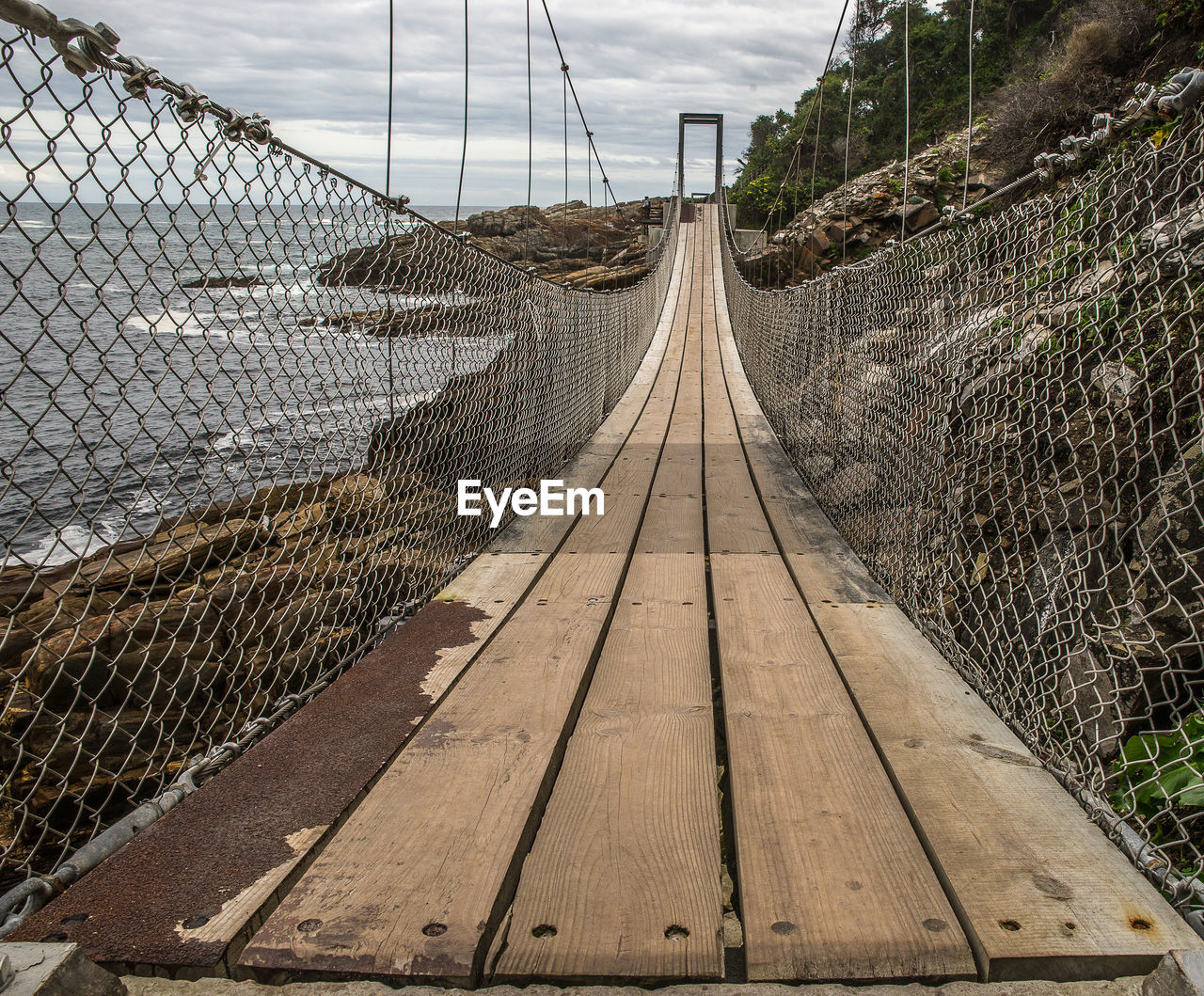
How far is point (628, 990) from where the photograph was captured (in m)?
0.94

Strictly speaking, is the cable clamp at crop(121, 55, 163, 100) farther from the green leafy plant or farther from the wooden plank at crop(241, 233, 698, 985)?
the green leafy plant

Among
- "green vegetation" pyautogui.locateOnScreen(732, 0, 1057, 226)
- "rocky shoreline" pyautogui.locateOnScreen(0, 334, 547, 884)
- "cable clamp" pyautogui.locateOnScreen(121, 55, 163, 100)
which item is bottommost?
"rocky shoreline" pyautogui.locateOnScreen(0, 334, 547, 884)

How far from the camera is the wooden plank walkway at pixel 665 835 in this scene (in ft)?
3.16

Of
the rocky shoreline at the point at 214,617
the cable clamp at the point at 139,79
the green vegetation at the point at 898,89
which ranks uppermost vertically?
the green vegetation at the point at 898,89

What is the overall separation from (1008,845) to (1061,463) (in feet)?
5.88

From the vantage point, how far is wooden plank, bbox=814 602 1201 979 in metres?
0.96

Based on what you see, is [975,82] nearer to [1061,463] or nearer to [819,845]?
[1061,463]

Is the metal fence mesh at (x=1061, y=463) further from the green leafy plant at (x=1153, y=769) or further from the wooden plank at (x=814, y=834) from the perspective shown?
the wooden plank at (x=814, y=834)

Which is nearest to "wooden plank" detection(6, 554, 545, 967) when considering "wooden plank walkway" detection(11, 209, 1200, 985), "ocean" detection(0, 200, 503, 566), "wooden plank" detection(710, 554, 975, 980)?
"wooden plank walkway" detection(11, 209, 1200, 985)

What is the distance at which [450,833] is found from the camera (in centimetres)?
117

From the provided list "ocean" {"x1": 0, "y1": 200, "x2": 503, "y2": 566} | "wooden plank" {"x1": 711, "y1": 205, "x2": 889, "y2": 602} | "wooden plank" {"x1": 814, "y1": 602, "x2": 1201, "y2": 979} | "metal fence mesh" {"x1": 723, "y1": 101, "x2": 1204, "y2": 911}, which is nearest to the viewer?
"wooden plank" {"x1": 814, "y1": 602, "x2": 1201, "y2": 979}

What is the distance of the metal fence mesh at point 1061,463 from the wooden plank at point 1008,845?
5cm

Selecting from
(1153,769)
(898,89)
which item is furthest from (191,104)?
(898,89)

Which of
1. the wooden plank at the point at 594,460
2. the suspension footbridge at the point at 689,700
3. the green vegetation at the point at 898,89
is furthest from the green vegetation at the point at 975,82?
the suspension footbridge at the point at 689,700
